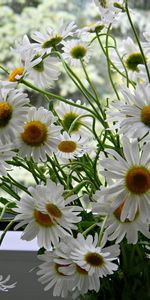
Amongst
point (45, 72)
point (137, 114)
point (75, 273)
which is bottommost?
point (75, 273)

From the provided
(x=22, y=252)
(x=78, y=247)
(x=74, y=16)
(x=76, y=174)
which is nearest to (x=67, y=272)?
(x=78, y=247)

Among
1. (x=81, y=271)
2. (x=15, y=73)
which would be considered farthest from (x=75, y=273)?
(x=15, y=73)

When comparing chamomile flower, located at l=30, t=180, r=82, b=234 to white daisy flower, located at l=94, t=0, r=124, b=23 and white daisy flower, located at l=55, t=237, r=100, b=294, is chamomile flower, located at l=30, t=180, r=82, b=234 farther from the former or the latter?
white daisy flower, located at l=94, t=0, r=124, b=23

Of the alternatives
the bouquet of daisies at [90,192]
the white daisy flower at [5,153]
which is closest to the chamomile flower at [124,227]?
the bouquet of daisies at [90,192]

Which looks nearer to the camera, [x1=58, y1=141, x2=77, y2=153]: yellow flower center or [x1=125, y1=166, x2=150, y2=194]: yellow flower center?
[x1=125, y1=166, x2=150, y2=194]: yellow flower center

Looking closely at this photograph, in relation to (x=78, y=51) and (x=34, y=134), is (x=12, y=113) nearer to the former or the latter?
(x=34, y=134)

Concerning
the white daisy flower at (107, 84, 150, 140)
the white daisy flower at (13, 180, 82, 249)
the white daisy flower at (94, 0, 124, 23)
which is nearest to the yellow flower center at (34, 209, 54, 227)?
the white daisy flower at (13, 180, 82, 249)
